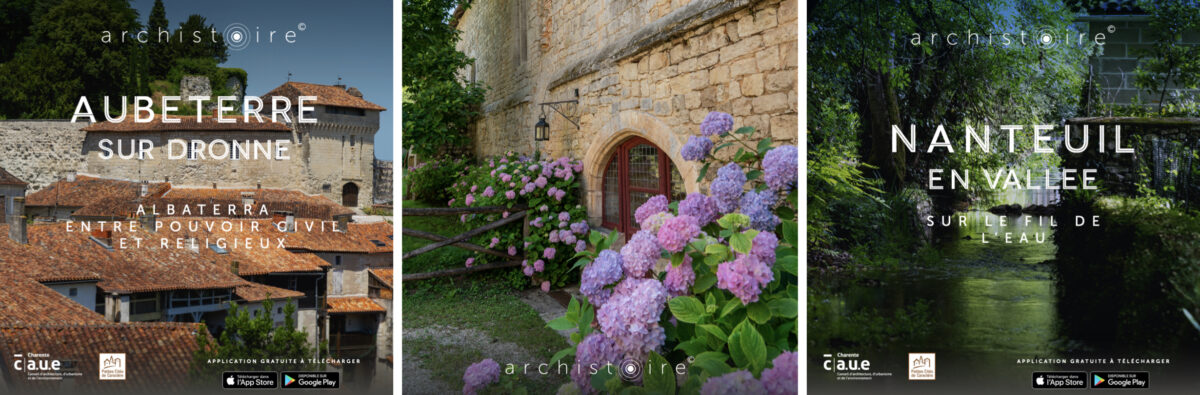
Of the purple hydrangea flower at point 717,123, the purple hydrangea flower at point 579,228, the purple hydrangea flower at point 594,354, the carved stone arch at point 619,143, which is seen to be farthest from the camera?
the purple hydrangea flower at point 579,228

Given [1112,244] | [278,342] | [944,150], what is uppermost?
[944,150]

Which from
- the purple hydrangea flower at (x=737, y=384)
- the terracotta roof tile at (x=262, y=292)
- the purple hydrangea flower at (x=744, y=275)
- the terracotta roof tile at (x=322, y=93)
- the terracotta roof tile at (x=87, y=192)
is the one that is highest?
the terracotta roof tile at (x=322, y=93)

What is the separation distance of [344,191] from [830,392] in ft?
7.49

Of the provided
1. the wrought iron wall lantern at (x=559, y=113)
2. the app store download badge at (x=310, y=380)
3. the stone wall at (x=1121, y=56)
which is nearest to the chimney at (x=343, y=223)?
the app store download badge at (x=310, y=380)

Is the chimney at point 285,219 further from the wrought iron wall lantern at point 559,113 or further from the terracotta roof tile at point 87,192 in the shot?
the wrought iron wall lantern at point 559,113

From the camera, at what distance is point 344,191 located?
2.71 metres

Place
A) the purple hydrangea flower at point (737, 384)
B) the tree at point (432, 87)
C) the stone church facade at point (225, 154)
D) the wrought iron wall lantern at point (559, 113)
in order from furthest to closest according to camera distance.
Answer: the tree at point (432, 87)
the wrought iron wall lantern at point (559, 113)
the stone church facade at point (225, 154)
the purple hydrangea flower at point (737, 384)

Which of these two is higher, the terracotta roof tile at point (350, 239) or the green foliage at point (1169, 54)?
the green foliage at point (1169, 54)

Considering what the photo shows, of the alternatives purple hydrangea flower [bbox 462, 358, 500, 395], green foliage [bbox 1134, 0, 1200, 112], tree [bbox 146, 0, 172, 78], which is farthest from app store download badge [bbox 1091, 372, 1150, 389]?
tree [bbox 146, 0, 172, 78]

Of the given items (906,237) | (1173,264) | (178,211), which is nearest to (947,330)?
(906,237)

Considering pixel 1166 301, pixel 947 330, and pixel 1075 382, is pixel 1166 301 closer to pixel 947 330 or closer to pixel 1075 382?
pixel 1075 382

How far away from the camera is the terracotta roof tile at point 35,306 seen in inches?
105

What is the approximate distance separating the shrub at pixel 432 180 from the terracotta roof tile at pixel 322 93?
3.08 meters

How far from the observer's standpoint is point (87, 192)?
2754mm
